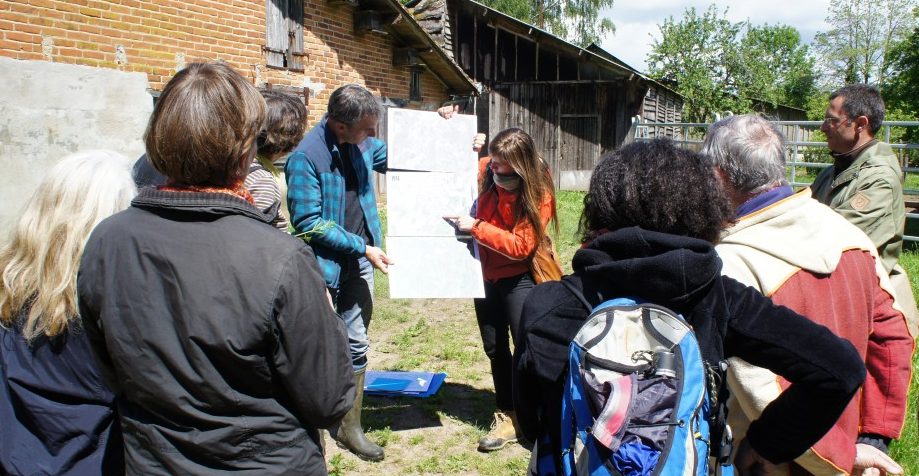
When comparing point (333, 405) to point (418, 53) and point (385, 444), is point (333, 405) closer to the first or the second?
point (385, 444)

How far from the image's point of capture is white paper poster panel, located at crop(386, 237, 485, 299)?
342 cm

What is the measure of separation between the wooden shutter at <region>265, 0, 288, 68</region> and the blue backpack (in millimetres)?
8799

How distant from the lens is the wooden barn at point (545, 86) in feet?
47.8

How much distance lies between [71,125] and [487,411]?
18.4 feet

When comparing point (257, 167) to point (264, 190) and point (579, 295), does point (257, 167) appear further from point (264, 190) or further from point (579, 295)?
point (579, 295)

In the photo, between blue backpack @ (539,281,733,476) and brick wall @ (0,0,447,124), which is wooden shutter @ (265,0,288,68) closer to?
brick wall @ (0,0,447,124)

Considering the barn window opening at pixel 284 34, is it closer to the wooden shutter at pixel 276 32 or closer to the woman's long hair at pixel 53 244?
the wooden shutter at pixel 276 32

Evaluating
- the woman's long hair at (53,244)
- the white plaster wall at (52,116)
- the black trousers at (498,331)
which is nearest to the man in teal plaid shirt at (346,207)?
the black trousers at (498,331)

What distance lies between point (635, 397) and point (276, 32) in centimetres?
911

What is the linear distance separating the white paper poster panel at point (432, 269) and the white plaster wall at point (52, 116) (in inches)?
192

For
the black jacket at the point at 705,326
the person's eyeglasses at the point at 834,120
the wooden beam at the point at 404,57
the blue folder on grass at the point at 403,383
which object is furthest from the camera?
the wooden beam at the point at 404,57

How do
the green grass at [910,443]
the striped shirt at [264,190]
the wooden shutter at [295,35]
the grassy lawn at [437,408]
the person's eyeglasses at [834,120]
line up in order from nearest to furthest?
1. the striped shirt at [264,190]
2. the green grass at [910,443]
3. the grassy lawn at [437,408]
4. the person's eyeglasses at [834,120]
5. the wooden shutter at [295,35]

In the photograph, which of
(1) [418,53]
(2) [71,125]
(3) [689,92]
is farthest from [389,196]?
(3) [689,92]

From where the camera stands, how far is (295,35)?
966 centimetres
